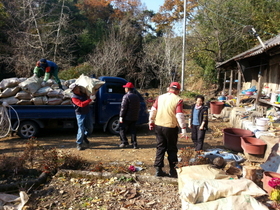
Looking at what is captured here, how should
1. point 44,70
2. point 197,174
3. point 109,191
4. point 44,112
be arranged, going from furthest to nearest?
point 44,70 < point 44,112 < point 109,191 < point 197,174

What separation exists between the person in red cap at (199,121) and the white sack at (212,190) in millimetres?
2353

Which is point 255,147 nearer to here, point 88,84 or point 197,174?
point 197,174

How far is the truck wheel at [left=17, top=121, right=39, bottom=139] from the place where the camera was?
23.1 feet

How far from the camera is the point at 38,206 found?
347 centimetres

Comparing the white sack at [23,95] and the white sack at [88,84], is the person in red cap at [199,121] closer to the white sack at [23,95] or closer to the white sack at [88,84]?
the white sack at [88,84]

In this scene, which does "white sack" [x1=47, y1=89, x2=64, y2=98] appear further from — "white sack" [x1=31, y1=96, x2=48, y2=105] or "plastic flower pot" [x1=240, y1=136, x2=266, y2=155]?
"plastic flower pot" [x1=240, y1=136, x2=266, y2=155]

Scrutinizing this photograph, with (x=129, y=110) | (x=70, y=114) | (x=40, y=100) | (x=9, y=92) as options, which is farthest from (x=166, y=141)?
(x=9, y=92)

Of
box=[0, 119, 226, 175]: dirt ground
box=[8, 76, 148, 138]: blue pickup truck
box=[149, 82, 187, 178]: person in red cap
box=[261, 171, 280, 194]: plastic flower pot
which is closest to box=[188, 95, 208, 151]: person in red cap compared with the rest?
box=[0, 119, 226, 175]: dirt ground

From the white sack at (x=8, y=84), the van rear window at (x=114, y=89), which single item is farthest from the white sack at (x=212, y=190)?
the white sack at (x=8, y=84)

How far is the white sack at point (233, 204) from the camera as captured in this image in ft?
9.32

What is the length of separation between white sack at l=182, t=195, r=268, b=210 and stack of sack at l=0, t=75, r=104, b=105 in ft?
14.9

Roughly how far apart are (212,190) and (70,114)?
206 inches

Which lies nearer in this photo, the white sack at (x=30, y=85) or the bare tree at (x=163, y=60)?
the white sack at (x=30, y=85)

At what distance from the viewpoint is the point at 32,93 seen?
698 cm
